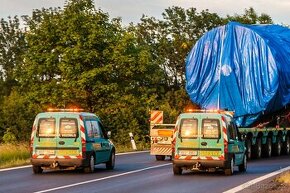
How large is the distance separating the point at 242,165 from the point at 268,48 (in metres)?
8.20

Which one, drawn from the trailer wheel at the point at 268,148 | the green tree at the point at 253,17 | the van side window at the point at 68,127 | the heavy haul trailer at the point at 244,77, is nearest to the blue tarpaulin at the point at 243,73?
the heavy haul trailer at the point at 244,77

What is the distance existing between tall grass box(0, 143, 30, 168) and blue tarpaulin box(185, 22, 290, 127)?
7274 millimetres

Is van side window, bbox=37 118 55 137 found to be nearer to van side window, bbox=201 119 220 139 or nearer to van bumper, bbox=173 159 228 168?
van bumper, bbox=173 159 228 168

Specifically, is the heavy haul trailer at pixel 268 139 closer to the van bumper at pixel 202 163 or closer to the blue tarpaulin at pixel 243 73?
the blue tarpaulin at pixel 243 73

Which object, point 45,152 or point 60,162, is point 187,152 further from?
point 45,152

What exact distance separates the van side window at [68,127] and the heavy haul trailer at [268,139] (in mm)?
8376

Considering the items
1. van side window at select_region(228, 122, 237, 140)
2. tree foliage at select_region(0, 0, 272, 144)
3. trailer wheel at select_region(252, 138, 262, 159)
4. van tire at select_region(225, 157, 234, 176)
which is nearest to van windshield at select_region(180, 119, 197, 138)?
van side window at select_region(228, 122, 237, 140)

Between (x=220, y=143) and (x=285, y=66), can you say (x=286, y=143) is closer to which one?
(x=285, y=66)

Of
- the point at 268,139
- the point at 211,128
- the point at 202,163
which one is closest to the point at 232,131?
the point at 211,128

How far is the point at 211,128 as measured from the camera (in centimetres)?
2188

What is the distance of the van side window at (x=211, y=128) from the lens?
21.8 meters

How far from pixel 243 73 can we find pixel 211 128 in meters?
8.92

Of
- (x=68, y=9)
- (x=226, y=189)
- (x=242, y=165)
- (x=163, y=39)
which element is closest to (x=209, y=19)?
(x=163, y=39)

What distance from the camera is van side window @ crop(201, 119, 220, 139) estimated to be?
21828mm
